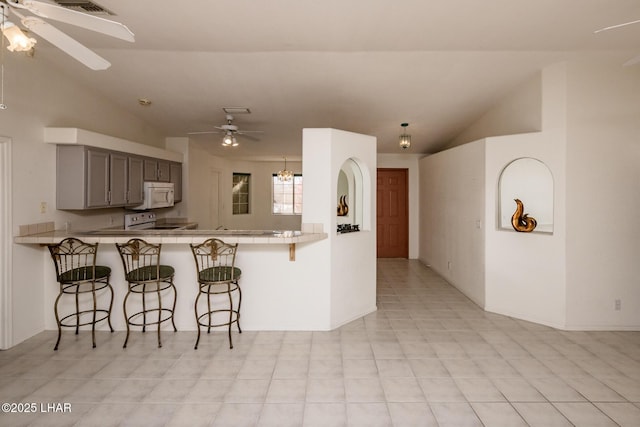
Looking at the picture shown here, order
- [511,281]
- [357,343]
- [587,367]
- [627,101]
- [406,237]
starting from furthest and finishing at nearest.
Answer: [406,237]
[511,281]
[627,101]
[357,343]
[587,367]

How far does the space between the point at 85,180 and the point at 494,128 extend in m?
5.45

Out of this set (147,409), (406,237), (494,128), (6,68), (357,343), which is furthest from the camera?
(406,237)

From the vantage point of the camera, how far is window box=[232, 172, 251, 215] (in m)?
9.56

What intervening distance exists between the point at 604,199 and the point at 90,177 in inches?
227

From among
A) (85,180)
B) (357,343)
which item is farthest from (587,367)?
(85,180)

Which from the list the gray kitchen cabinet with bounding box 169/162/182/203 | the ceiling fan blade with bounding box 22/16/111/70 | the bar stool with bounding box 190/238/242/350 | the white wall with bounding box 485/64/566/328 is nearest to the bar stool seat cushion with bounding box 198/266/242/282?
the bar stool with bounding box 190/238/242/350

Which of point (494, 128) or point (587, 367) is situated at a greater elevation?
point (494, 128)

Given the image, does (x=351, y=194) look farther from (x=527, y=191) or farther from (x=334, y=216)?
(x=527, y=191)

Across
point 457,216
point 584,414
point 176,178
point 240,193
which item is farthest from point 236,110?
point 584,414

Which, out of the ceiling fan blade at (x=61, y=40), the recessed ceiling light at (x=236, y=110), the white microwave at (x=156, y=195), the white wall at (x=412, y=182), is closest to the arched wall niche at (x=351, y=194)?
the recessed ceiling light at (x=236, y=110)

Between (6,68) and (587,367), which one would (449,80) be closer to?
(587,367)

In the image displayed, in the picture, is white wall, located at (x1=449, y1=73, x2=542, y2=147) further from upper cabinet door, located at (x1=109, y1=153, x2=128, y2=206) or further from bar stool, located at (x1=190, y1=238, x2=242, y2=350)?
upper cabinet door, located at (x1=109, y1=153, x2=128, y2=206)

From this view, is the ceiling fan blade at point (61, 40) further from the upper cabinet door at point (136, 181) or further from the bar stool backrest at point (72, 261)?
the upper cabinet door at point (136, 181)

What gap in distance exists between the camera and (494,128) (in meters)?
5.26
